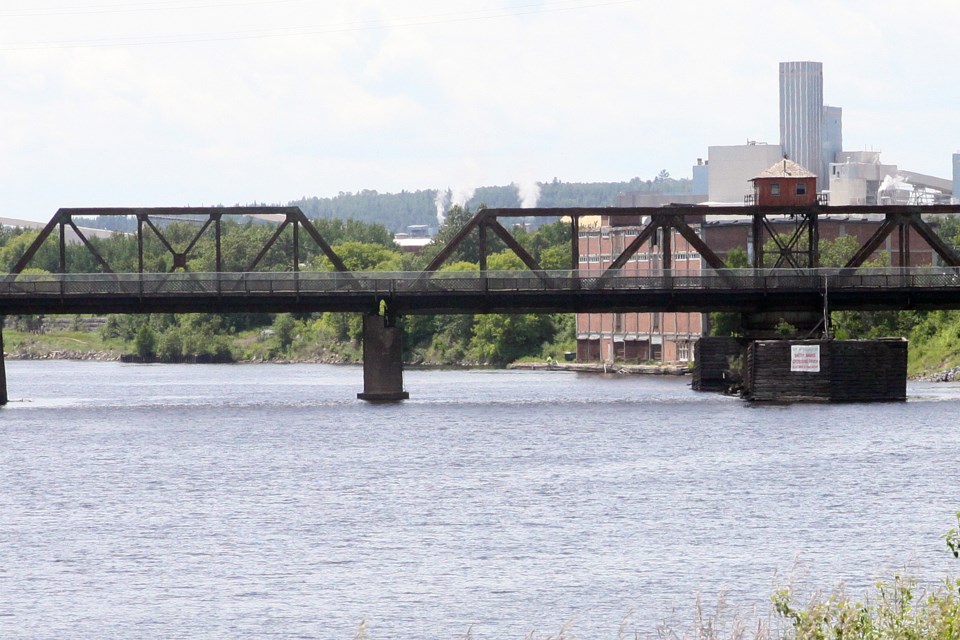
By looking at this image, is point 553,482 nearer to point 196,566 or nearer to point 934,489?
point 934,489

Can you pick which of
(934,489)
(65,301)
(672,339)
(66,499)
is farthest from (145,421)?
(672,339)

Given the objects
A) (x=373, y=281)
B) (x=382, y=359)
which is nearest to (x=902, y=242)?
(x=373, y=281)

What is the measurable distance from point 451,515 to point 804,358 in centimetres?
5144

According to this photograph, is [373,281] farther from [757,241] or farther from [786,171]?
[786,171]

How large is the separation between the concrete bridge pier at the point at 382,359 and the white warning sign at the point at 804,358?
2157 cm

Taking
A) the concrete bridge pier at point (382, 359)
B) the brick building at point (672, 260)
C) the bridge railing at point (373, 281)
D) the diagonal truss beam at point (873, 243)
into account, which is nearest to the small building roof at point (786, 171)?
the brick building at point (672, 260)

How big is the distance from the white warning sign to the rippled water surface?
313cm

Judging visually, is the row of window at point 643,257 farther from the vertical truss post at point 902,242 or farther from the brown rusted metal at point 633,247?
the brown rusted metal at point 633,247

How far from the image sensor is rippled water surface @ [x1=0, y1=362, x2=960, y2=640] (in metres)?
38.6

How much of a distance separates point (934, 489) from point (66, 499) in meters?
27.5

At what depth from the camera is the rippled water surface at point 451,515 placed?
38.6 metres

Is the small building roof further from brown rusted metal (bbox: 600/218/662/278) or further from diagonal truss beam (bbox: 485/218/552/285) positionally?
diagonal truss beam (bbox: 485/218/552/285)

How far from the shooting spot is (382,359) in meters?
105

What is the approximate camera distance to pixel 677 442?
77.6 m
